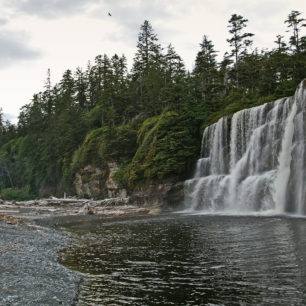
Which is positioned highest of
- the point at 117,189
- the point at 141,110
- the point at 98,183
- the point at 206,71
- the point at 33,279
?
the point at 206,71

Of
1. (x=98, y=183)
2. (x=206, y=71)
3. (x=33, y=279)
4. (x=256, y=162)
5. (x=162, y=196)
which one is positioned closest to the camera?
(x=33, y=279)

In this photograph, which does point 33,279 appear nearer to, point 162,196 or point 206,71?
point 162,196

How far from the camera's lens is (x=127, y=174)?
40719mm

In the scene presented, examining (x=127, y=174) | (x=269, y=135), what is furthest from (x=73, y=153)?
(x=269, y=135)

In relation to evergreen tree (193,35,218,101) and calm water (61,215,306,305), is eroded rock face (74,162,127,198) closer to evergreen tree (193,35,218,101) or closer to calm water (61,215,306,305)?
evergreen tree (193,35,218,101)

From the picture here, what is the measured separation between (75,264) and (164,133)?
94.8 ft

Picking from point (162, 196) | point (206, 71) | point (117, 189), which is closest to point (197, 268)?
point (162, 196)

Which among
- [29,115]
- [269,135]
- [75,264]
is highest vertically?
[29,115]

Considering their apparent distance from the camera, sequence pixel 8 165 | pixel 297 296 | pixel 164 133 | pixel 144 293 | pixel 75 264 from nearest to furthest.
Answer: pixel 297 296
pixel 144 293
pixel 75 264
pixel 164 133
pixel 8 165

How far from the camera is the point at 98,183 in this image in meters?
47.9

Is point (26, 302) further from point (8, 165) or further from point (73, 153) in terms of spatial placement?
point (8, 165)

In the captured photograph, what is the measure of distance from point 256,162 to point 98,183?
27841mm

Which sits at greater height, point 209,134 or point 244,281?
point 209,134

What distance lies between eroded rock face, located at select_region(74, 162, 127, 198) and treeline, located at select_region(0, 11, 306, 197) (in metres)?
1.19
